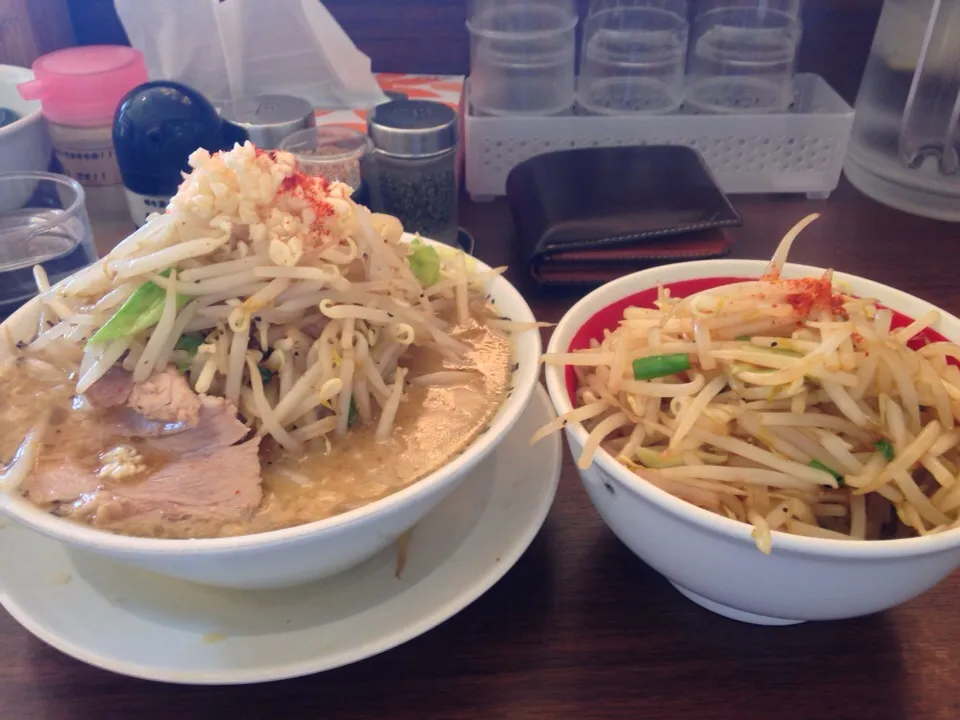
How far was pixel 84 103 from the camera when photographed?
4.88ft

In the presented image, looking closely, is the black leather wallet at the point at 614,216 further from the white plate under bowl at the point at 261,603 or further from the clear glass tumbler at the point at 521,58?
the white plate under bowl at the point at 261,603

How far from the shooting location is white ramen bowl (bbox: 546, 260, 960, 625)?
61cm

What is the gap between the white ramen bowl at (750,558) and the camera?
61 centimetres

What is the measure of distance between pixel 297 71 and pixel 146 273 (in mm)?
1160

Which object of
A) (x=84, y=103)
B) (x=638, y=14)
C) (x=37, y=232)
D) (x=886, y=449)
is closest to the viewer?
(x=886, y=449)

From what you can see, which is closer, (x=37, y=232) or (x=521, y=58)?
(x=37, y=232)

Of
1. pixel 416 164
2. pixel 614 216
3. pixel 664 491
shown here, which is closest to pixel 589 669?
pixel 664 491

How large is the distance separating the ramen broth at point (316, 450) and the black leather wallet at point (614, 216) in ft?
1.56

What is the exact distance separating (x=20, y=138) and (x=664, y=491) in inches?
54.2

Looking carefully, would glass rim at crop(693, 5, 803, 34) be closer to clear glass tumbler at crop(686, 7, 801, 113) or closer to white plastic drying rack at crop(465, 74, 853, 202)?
clear glass tumbler at crop(686, 7, 801, 113)

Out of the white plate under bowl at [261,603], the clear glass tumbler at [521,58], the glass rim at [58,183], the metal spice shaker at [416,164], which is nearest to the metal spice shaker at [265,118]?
the metal spice shaker at [416,164]

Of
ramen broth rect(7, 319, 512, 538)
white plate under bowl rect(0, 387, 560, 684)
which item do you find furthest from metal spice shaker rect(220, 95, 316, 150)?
white plate under bowl rect(0, 387, 560, 684)

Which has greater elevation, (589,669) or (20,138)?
(20,138)

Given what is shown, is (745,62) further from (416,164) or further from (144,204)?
(144,204)
